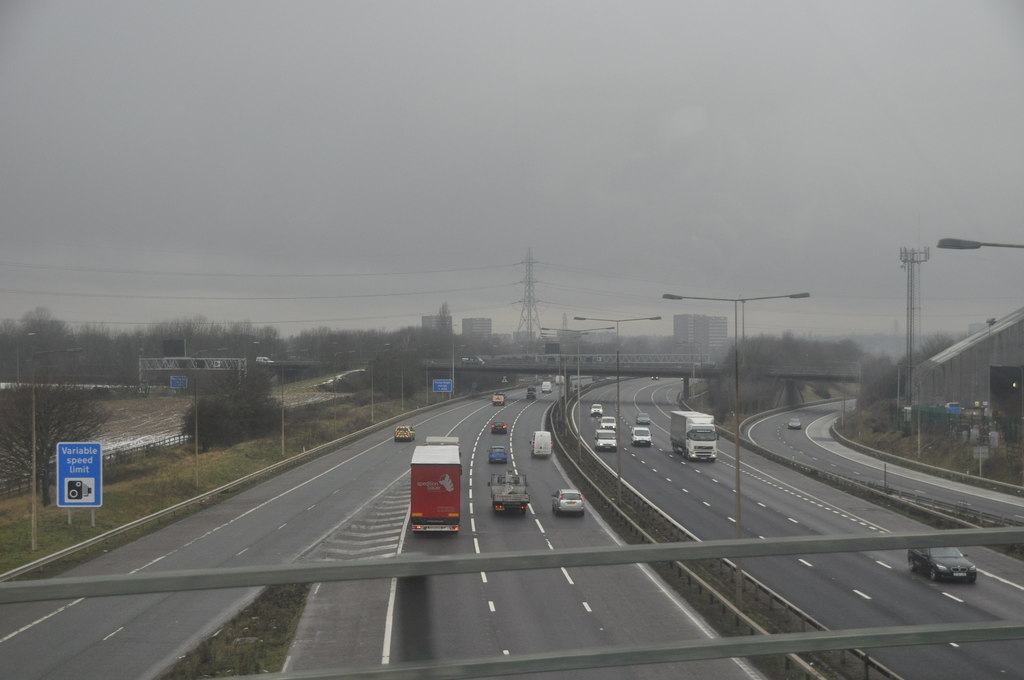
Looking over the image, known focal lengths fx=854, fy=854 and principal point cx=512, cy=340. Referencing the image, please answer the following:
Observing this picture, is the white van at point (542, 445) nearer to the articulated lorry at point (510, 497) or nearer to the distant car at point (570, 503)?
the articulated lorry at point (510, 497)

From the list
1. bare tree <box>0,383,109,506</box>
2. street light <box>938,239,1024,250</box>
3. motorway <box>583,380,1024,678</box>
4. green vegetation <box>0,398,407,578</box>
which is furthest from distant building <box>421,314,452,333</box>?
street light <box>938,239,1024,250</box>

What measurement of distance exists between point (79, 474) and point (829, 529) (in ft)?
82.1

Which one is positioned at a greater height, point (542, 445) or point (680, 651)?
point (680, 651)

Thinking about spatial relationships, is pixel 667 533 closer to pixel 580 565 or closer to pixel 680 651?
pixel 680 651

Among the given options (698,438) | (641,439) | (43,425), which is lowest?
(641,439)

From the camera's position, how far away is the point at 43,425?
1567 inches

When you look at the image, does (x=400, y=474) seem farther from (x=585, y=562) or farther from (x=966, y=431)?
(x=585, y=562)

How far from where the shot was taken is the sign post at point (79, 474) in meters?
27.6

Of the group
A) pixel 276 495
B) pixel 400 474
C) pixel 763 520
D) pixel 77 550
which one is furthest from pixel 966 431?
pixel 77 550


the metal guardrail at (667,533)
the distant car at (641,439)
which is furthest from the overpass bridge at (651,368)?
the metal guardrail at (667,533)

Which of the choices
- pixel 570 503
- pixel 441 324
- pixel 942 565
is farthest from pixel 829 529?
pixel 441 324

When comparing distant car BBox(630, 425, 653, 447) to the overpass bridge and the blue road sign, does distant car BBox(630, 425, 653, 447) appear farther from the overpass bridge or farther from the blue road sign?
the blue road sign

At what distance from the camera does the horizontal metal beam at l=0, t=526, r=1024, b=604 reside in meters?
3.04

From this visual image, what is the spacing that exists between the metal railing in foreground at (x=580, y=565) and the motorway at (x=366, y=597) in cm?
18
